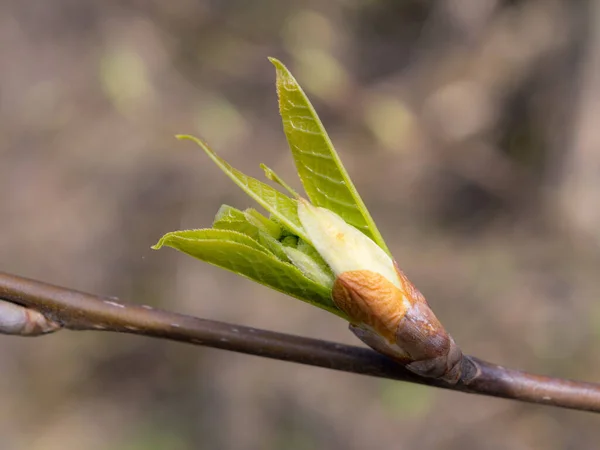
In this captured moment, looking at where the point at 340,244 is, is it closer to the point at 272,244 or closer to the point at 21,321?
the point at 272,244

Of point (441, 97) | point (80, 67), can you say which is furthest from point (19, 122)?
point (441, 97)

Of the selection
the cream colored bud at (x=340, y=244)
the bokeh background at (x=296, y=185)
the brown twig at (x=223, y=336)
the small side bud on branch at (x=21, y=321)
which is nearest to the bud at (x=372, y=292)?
the cream colored bud at (x=340, y=244)

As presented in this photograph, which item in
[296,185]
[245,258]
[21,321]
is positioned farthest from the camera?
[296,185]

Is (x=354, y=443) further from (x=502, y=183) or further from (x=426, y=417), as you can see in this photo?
(x=502, y=183)

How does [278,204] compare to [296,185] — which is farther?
[296,185]

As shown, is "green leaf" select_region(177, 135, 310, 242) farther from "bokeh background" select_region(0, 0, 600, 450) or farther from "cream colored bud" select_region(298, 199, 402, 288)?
"bokeh background" select_region(0, 0, 600, 450)

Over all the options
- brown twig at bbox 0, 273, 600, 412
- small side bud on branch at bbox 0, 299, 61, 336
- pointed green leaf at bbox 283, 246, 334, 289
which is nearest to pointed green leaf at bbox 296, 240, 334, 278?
pointed green leaf at bbox 283, 246, 334, 289

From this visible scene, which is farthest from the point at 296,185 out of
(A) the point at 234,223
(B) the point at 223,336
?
(A) the point at 234,223
